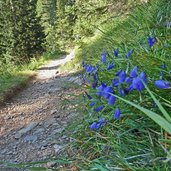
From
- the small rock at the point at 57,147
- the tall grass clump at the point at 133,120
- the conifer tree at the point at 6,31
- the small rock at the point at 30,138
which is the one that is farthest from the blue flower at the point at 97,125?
the conifer tree at the point at 6,31

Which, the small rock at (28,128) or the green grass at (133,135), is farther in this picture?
the small rock at (28,128)

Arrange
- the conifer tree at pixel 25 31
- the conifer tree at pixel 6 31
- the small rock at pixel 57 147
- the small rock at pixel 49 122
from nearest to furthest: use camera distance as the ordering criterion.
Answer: the small rock at pixel 57 147
the small rock at pixel 49 122
the conifer tree at pixel 6 31
the conifer tree at pixel 25 31

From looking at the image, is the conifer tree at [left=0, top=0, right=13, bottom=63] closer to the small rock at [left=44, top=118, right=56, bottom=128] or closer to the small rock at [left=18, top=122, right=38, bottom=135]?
the small rock at [left=18, top=122, right=38, bottom=135]

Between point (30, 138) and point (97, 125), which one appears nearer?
point (97, 125)

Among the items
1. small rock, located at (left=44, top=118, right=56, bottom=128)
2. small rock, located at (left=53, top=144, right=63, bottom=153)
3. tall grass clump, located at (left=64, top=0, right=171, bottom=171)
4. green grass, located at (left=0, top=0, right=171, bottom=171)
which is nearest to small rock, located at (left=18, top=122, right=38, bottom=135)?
small rock, located at (left=44, top=118, right=56, bottom=128)

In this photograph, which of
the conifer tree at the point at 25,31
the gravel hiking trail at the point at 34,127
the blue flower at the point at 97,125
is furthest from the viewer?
the conifer tree at the point at 25,31

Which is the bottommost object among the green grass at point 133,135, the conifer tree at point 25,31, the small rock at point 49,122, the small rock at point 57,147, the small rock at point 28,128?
the conifer tree at point 25,31

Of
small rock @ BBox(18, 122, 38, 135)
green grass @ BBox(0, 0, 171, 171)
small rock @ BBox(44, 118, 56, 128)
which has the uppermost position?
green grass @ BBox(0, 0, 171, 171)

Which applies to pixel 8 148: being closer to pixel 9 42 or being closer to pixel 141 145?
pixel 141 145

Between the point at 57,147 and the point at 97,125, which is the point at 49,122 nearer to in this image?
the point at 57,147

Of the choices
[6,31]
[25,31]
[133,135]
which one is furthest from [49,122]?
[25,31]

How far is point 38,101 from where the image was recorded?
556 cm

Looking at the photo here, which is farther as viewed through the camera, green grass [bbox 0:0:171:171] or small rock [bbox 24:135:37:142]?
small rock [bbox 24:135:37:142]

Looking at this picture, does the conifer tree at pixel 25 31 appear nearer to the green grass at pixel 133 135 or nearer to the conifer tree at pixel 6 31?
the conifer tree at pixel 6 31
